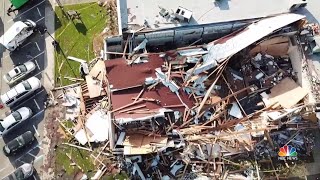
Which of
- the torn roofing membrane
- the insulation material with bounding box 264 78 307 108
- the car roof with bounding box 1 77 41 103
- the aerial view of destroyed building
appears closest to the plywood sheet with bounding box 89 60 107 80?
the aerial view of destroyed building

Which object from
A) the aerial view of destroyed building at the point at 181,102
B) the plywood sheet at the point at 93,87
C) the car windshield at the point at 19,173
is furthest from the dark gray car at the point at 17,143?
the plywood sheet at the point at 93,87

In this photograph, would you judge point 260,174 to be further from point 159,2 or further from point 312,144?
point 159,2

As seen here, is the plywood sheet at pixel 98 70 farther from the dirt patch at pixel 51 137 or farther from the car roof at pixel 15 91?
the car roof at pixel 15 91

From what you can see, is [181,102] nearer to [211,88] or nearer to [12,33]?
[211,88]

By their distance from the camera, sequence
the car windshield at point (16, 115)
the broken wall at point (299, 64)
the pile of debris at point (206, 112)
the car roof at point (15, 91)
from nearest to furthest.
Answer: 1. the pile of debris at point (206, 112)
2. the broken wall at point (299, 64)
3. the car windshield at point (16, 115)
4. the car roof at point (15, 91)

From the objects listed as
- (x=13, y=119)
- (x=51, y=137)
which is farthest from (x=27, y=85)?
(x=51, y=137)

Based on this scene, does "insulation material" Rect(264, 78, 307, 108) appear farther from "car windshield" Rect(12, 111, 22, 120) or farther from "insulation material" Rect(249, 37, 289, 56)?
"car windshield" Rect(12, 111, 22, 120)
